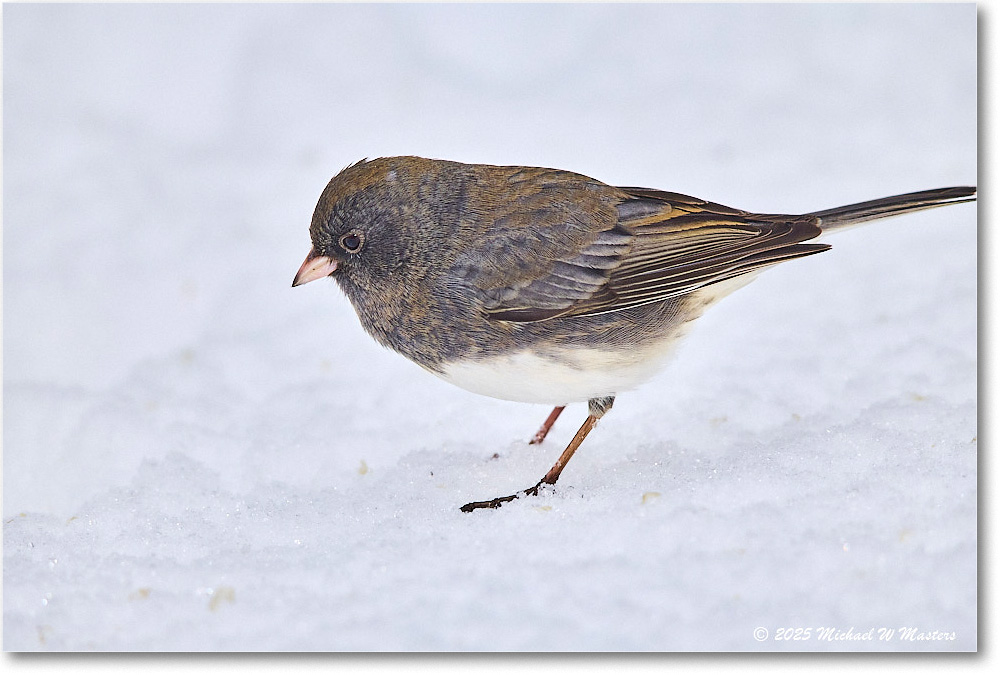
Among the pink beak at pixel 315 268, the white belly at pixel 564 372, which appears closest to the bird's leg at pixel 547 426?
the white belly at pixel 564 372

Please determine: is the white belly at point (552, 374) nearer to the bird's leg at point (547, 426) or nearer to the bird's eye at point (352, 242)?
the bird's eye at point (352, 242)

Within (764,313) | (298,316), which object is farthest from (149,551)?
(764,313)

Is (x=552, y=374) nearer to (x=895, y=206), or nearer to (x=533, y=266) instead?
(x=533, y=266)

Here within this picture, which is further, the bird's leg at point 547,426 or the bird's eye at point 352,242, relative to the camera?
the bird's leg at point 547,426

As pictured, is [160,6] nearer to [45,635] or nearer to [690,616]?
[45,635]

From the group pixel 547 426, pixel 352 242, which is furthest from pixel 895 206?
pixel 352 242

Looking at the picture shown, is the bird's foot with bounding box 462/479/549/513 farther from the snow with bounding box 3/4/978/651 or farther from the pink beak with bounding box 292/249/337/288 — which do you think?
the pink beak with bounding box 292/249/337/288

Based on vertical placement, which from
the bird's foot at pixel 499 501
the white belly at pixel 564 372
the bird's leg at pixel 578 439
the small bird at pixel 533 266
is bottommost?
the bird's foot at pixel 499 501
